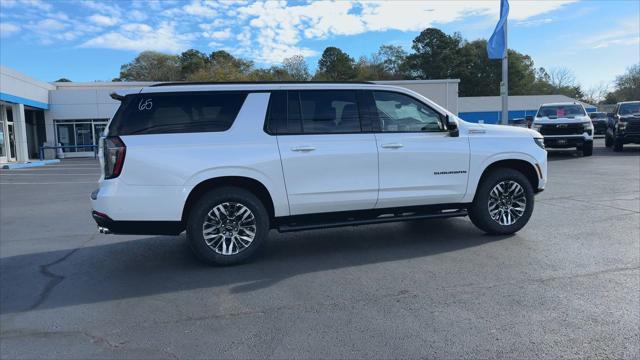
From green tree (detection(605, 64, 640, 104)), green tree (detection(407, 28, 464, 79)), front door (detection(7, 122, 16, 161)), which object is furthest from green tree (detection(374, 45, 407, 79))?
front door (detection(7, 122, 16, 161))

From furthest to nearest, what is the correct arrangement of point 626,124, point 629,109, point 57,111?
point 57,111 < point 629,109 < point 626,124

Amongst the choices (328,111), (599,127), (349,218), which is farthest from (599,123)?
(328,111)

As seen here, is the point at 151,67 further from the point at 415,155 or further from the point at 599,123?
the point at 415,155

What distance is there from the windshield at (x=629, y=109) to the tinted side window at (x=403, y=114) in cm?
1772

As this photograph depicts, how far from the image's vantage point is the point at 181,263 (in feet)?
19.3

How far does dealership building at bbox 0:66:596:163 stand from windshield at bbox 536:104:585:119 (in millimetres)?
10984

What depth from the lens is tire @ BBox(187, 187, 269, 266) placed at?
214 inches

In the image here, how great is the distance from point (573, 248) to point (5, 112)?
1207 inches

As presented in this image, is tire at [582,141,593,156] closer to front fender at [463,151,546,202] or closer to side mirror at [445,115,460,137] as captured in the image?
front fender at [463,151,546,202]

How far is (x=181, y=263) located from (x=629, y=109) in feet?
68.6

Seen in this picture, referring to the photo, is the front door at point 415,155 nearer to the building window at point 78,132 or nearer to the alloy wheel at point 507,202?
the alloy wheel at point 507,202

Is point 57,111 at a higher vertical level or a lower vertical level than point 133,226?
higher

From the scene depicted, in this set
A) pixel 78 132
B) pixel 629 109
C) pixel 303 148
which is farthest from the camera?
pixel 78 132

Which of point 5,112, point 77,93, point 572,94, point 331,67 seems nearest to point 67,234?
point 5,112
